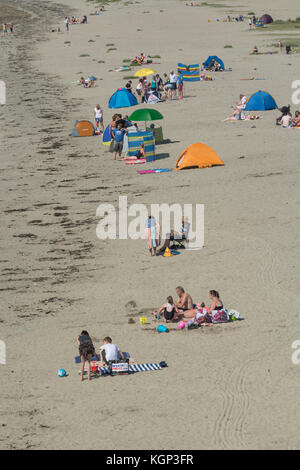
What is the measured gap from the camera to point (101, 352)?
1244cm

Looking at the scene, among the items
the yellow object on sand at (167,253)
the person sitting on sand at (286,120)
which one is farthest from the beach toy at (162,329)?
the person sitting on sand at (286,120)

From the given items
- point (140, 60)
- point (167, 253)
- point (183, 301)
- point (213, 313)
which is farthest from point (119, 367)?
point (140, 60)

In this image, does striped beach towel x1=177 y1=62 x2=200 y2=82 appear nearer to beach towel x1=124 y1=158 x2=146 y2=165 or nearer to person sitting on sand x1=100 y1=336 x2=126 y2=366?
beach towel x1=124 y1=158 x2=146 y2=165

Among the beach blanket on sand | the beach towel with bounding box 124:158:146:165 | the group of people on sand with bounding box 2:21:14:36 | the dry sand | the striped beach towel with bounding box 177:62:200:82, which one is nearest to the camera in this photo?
the dry sand

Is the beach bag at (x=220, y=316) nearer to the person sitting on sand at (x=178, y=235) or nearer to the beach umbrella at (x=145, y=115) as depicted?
the person sitting on sand at (x=178, y=235)

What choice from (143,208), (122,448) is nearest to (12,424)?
(122,448)

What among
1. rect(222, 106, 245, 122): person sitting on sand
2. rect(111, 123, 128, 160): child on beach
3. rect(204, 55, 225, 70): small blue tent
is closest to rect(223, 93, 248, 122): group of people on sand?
rect(222, 106, 245, 122): person sitting on sand

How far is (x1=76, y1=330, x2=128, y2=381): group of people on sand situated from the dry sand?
0.31 m

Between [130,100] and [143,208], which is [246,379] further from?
[130,100]

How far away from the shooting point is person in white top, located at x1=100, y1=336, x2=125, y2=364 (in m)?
12.2

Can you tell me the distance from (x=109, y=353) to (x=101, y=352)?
0.25 meters

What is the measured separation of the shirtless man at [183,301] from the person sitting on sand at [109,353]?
2.15m

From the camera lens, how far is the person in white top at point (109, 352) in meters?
12.2
